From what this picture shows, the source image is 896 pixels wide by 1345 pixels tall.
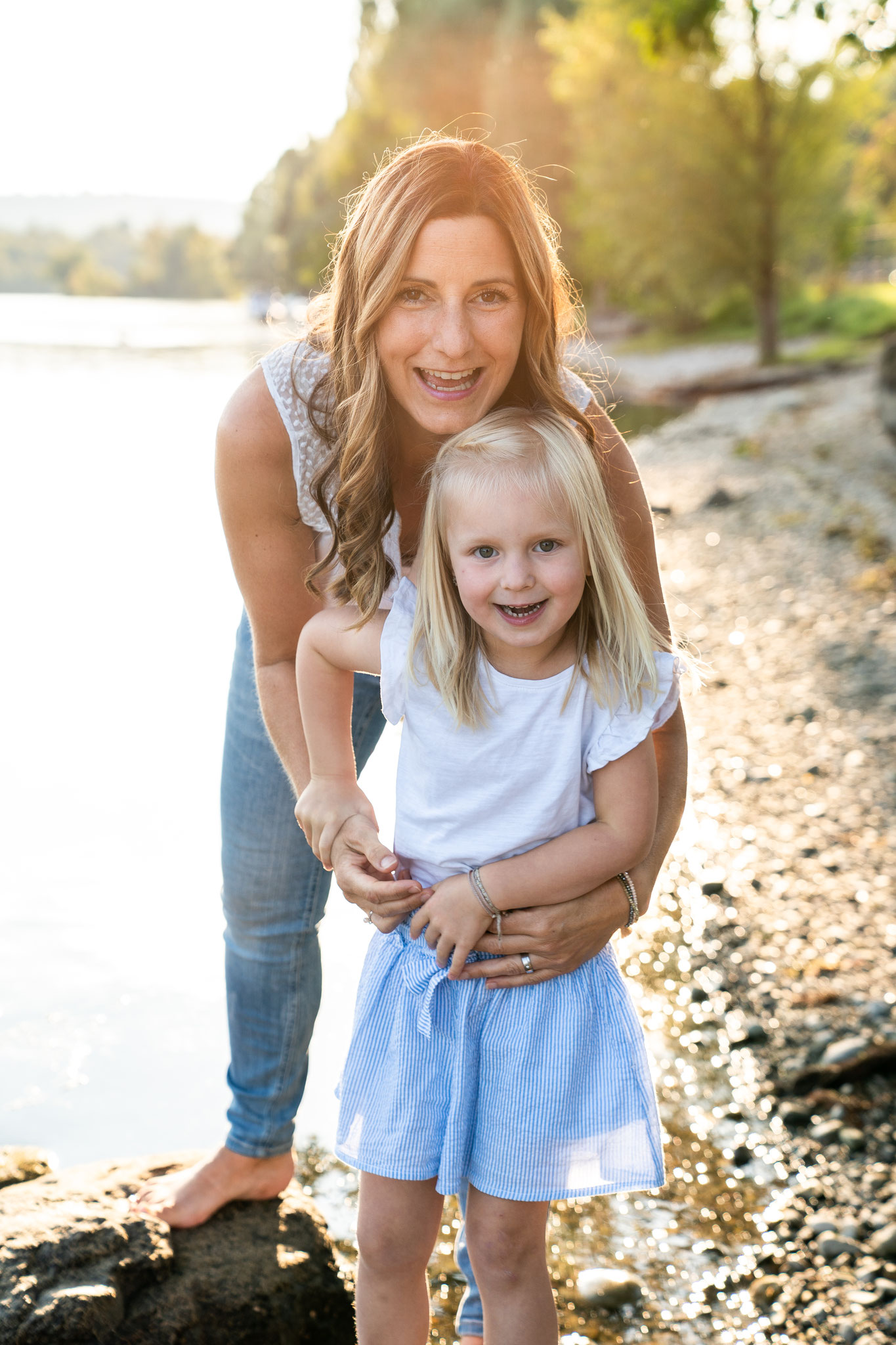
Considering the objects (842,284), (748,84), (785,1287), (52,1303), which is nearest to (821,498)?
(785,1287)

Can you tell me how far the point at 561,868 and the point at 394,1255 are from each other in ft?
2.17

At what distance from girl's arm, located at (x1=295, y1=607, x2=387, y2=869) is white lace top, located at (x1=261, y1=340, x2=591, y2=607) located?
0.15 metres

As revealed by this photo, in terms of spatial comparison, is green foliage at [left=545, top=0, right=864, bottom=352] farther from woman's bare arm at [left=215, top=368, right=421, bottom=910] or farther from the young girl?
the young girl

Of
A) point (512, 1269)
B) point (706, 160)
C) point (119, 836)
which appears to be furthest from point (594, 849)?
point (706, 160)

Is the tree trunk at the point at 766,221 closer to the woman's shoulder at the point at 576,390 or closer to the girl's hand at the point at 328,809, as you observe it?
the woman's shoulder at the point at 576,390

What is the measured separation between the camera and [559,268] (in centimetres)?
201

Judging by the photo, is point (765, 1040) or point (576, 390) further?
point (765, 1040)

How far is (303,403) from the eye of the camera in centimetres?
199

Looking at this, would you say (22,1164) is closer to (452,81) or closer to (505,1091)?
(505,1091)

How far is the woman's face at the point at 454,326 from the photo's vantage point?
5.93ft

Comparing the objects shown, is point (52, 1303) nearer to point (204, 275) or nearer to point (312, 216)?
point (312, 216)

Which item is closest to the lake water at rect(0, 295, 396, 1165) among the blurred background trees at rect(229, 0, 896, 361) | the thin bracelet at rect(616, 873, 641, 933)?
the thin bracelet at rect(616, 873, 641, 933)

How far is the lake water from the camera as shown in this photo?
10.7 feet

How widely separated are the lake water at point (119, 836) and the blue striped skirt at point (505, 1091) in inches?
55.0
